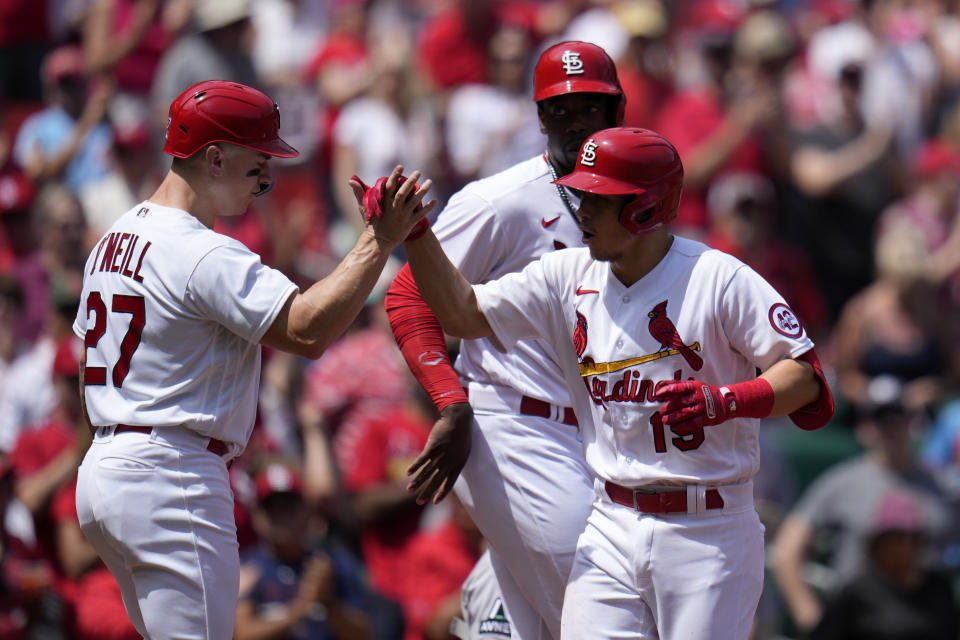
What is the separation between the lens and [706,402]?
12.5 ft

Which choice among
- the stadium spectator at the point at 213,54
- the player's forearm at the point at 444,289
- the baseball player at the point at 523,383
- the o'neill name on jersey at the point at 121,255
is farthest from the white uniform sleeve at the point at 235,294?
the stadium spectator at the point at 213,54

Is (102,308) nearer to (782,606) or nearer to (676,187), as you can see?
(676,187)

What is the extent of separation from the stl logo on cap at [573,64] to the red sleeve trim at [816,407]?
3.93ft

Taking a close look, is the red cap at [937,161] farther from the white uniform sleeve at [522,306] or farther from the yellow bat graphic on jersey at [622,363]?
the yellow bat graphic on jersey at [622,363]

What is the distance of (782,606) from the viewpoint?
7.56 m

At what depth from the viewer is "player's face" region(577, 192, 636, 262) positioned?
4.09 metres

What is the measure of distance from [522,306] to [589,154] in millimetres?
534

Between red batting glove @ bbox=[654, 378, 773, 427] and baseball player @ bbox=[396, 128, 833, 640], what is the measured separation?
0.03 m

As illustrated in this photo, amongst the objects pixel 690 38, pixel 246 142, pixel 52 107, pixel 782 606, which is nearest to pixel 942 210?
pixel 690 38

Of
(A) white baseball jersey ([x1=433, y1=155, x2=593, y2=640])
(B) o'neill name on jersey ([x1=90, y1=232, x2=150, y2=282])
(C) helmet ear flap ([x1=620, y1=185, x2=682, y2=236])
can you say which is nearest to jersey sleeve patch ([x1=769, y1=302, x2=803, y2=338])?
(C) helmet ear flap ([x1=620, y1=185, x2=682, y2=236])

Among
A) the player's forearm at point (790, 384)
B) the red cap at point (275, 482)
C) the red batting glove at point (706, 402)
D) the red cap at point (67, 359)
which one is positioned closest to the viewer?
the red batting glove at point (706, 402)

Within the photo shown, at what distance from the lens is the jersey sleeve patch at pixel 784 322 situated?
13.1ft

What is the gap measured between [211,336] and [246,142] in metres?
0.57

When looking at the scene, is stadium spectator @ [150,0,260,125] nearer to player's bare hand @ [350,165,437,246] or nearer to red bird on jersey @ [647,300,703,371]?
player's bare hand @ [350,165,437,246]
